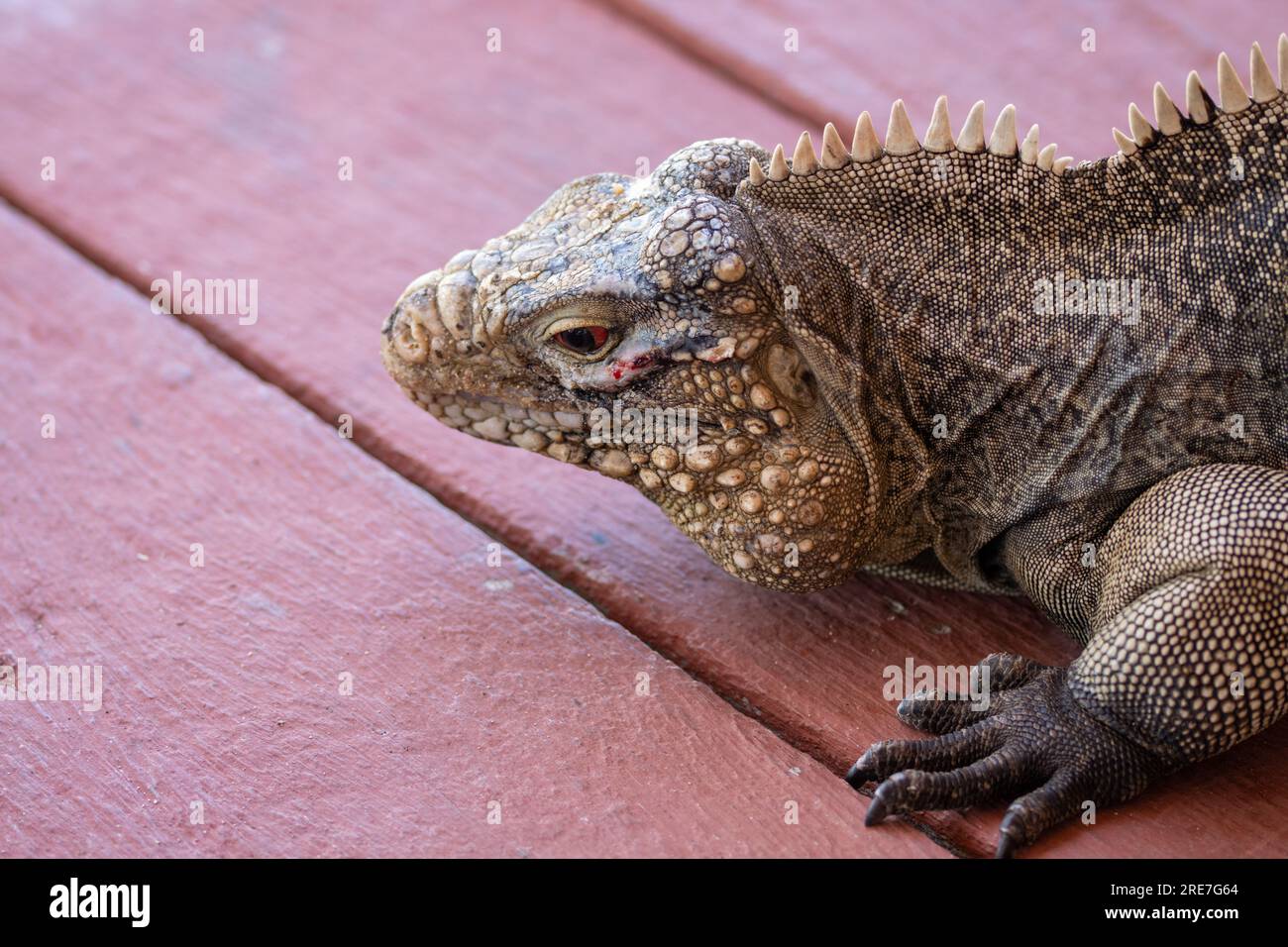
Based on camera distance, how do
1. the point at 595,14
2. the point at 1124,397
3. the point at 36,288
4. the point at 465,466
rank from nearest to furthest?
the point at 1124,397, the point at 465,466, the point at 36,288, the point at 595,14

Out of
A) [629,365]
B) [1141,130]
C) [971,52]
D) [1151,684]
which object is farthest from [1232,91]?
[971,52]

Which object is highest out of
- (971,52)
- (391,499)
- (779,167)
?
(971,52)

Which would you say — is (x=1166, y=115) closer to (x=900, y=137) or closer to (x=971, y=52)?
(x=900, y=137)

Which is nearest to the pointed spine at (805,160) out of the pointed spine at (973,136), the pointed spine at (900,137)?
the pointed spine at (900,137)

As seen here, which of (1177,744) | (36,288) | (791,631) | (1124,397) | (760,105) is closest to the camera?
(1177,744)

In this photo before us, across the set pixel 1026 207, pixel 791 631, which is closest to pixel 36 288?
pixel 791 631

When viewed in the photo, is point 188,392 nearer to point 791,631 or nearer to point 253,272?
point 253,272

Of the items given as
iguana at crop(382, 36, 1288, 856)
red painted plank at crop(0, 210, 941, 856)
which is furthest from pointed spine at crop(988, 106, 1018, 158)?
red painted plank at crop(0, 210, 941, 856)
